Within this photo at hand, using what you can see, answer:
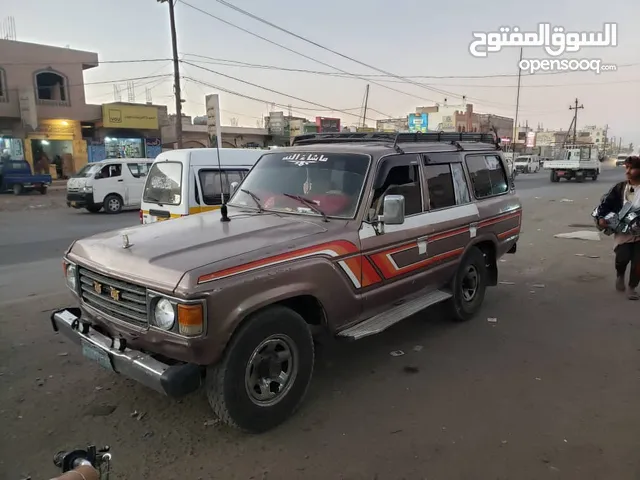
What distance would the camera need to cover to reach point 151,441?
10.2 ft

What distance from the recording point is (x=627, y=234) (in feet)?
19.9

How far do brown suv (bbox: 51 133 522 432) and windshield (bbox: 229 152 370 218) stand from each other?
1cm

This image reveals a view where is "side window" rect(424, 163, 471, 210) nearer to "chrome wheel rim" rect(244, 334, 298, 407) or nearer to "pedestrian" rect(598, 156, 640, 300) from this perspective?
"chrome wheel rim" rect(244, 334, 298, 407)

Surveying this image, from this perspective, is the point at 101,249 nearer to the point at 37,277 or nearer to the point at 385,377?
the point at 385,377

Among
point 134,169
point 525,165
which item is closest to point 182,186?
point 134,169

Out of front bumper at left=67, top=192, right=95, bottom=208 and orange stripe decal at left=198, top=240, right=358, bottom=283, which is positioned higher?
orange stripe decal at left=198, top=240, right=358, bottom=283

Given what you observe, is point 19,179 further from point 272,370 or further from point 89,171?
point 272,370

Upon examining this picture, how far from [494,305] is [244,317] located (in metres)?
4.05

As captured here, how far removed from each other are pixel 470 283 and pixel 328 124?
4103 centimetres

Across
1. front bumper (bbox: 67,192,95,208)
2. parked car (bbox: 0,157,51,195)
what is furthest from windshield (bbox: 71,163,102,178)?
parked car (bbox: 0,157,51,195)

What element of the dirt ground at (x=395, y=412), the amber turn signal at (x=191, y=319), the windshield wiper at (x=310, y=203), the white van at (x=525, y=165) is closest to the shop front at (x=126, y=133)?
the dirt ground at (x=395, y=412)

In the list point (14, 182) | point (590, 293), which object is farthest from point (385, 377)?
point (14, 182)

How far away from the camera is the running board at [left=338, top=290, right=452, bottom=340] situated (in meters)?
3.65

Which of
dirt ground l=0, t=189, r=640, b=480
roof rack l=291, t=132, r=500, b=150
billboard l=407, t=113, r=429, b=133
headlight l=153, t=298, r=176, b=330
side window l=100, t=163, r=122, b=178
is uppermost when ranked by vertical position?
billboard l=407, t=113, r=429, b=133
